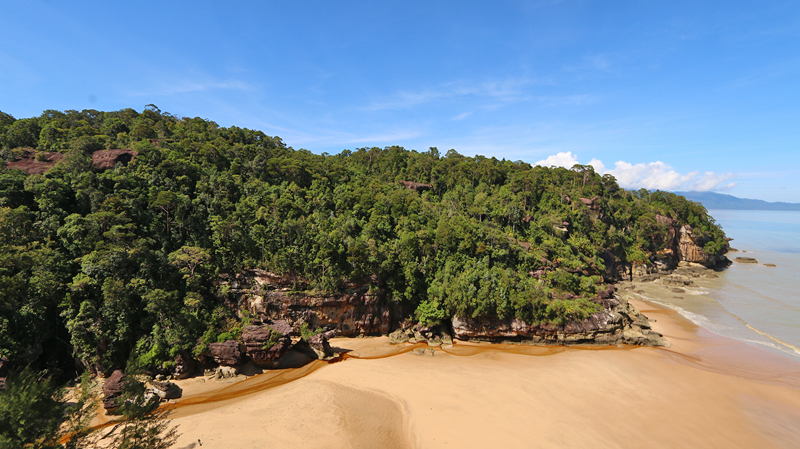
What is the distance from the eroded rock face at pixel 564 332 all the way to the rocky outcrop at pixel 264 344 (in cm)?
1786

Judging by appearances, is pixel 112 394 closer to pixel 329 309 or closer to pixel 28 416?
pixel 28 416

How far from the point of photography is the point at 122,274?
83.1 feet

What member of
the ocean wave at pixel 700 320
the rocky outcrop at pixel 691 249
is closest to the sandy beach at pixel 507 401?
the ocean wave at pixel 700 320

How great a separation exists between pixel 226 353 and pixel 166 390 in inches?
169

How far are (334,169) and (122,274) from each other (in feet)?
108

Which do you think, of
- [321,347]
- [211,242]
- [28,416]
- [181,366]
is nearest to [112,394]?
[181,366]

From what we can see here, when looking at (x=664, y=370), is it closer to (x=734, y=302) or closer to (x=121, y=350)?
(x=734, y=302)

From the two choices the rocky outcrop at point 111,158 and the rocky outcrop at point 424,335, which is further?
the rocky outcrop at point 111,158

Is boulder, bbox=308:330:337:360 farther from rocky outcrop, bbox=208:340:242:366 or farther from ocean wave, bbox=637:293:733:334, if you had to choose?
ocean wave, bbox=637:293:733:334

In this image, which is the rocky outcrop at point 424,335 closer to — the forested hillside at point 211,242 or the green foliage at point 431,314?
the green foliage at point 431,314

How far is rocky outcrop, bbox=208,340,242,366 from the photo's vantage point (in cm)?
2522

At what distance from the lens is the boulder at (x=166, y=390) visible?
2197 cm

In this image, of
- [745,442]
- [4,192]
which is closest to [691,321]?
[745,442]

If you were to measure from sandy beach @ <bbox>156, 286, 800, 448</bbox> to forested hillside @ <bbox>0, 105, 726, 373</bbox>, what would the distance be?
554 centimetres
